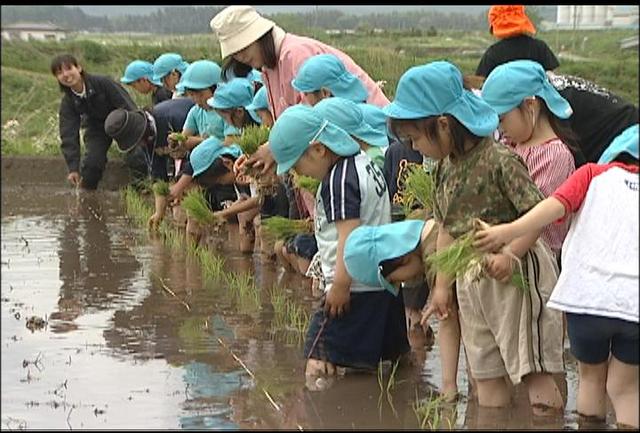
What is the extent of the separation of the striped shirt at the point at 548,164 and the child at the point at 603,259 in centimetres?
72

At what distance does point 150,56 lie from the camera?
17.8m

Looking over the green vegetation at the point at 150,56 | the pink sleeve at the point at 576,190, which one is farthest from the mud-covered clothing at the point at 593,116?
the green vegetation at the point at 150,56

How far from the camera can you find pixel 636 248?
4.02 metres

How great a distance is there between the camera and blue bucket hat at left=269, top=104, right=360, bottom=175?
16.6 feet

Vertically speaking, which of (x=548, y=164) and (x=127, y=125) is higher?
(x=548, y=164)

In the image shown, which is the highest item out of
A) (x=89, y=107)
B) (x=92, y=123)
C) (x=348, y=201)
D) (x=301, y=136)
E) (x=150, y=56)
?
(x=301, y=136)

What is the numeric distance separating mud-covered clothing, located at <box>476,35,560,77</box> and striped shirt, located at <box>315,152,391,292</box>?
4.52 ft

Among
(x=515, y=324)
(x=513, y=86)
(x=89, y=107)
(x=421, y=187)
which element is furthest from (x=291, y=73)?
(x=89, y=107)

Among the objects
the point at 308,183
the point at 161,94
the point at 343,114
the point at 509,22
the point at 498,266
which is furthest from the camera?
the point at 161,94

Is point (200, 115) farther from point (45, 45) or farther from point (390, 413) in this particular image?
point (45, 45)

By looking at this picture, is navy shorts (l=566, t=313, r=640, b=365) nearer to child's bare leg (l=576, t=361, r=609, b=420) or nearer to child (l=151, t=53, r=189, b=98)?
child's bare leg (l=576, t=361, r=609, b=420)

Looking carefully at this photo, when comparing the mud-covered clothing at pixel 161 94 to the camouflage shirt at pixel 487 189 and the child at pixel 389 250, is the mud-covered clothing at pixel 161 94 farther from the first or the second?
the camouflage shirt at pixel 487 189

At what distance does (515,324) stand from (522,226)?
0.48 metres

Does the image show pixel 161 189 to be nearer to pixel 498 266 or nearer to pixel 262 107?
pixel 262 107
